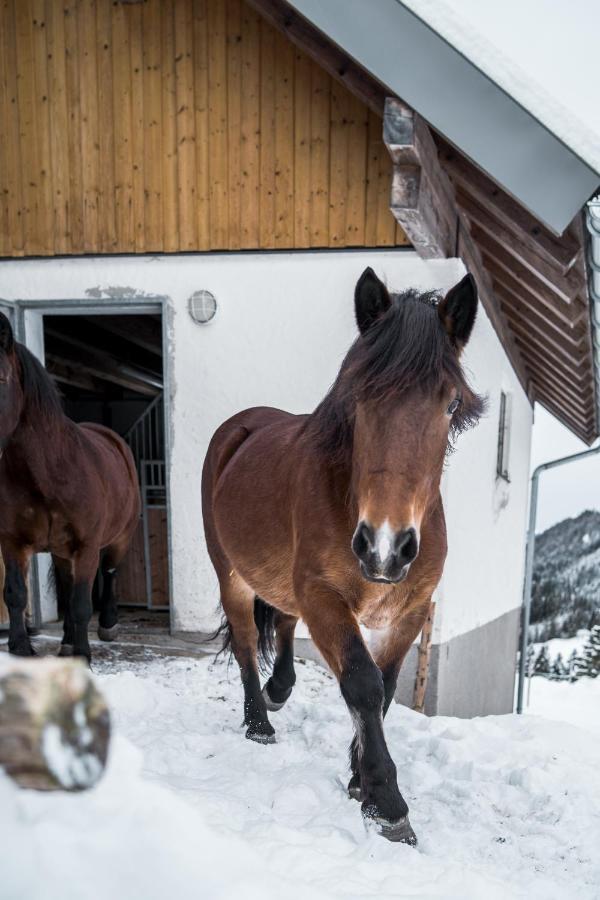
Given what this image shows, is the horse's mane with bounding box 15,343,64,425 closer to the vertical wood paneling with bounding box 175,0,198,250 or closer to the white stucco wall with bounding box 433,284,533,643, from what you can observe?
the vertical wood paneling with bounding box 175,0,198,250

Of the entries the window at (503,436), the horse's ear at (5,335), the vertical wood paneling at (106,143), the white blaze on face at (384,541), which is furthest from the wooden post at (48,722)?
the window at (503,436)

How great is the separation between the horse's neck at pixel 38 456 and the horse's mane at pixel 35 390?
0.14 ft

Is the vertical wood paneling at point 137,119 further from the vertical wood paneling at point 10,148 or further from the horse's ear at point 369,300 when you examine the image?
the horse's ear at point 369,300

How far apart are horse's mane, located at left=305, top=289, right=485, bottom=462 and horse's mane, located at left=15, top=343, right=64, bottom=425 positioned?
96.9 inches

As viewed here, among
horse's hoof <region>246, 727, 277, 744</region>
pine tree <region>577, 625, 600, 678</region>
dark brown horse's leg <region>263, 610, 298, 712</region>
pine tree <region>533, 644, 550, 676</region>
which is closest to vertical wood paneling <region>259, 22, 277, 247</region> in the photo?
dark brown horse's leg <region>263, 610, 298, 712</region>

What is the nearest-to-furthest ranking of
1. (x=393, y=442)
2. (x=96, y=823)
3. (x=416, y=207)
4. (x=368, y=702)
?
1. (x=96, y=823)
2. (x=393, y=442)
3. (x=368, y=702)
4. (x=416, y=207)

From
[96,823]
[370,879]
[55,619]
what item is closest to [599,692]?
[55,619]

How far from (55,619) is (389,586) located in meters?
4.68

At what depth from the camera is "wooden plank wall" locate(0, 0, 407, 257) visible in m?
5.34

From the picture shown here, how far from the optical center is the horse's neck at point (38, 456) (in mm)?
4309

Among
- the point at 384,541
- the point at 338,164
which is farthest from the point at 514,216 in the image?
the point at 384,541

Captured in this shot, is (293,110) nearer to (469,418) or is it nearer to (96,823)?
(469,418)

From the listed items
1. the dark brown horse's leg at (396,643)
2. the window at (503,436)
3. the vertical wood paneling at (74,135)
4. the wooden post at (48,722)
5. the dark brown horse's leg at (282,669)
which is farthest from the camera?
the window at (503,436)

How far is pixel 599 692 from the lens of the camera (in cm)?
1628
